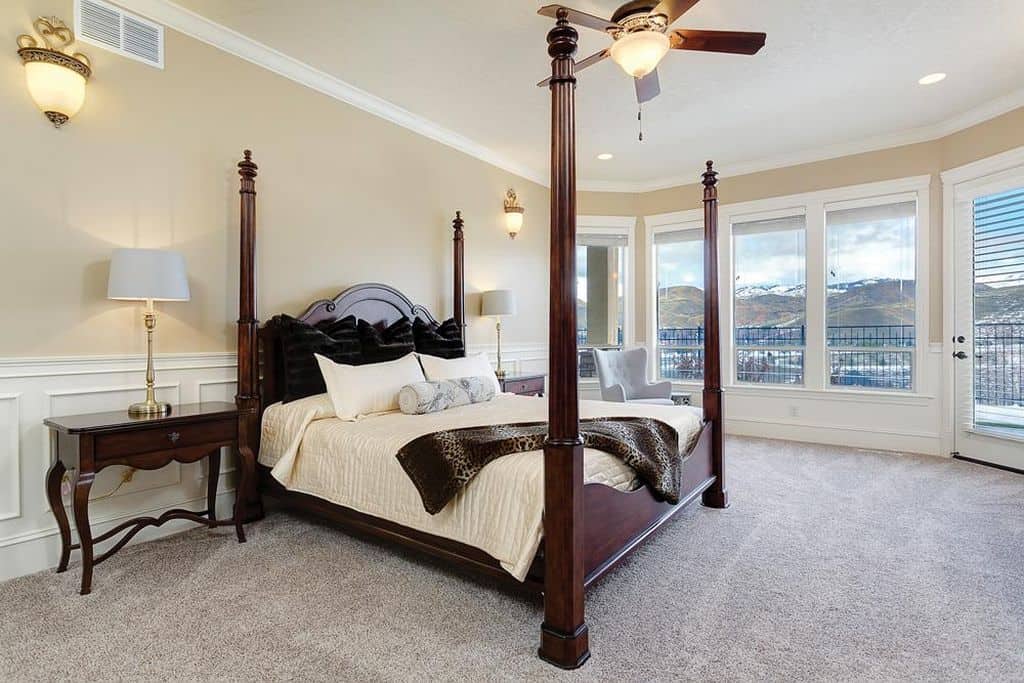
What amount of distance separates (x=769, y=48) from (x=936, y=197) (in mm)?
2589

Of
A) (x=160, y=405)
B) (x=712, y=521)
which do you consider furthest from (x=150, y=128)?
(x=712, y=521)

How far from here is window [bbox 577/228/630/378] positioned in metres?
6.24

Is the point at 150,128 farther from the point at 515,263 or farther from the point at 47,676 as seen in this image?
the point at 515,263

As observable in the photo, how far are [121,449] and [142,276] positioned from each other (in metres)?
0.79

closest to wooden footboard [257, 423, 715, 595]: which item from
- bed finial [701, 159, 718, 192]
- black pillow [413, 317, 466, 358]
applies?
black pillow [413, 317, 466, 358]

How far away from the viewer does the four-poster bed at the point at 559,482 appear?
1.76 meters

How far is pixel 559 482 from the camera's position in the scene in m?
1.76

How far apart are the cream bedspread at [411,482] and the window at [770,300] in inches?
Answer: 105

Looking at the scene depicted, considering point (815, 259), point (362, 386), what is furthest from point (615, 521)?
point (815, 259)

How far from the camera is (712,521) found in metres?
3.04

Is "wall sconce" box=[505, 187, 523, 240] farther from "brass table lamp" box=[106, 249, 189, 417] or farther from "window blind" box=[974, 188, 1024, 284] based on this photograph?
"window blind" box=[974, 188, 1024, 284]

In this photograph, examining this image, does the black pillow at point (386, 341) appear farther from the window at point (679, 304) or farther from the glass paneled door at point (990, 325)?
the glass paneled door at point (990, 325)

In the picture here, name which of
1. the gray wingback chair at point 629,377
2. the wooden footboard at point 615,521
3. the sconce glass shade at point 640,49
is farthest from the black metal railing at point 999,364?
the sconce glass shade at point 640,49

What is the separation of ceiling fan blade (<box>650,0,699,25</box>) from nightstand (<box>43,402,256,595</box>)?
2786 mm
